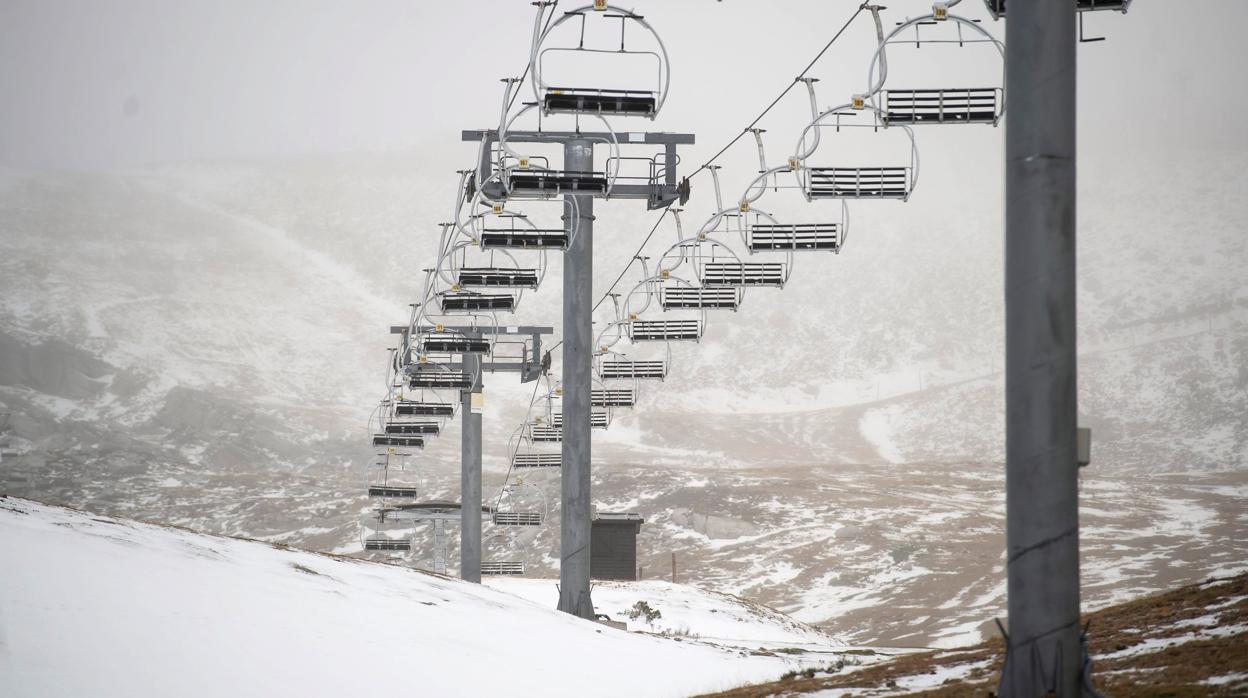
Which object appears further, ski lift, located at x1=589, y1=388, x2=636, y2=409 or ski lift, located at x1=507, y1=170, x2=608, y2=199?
ski lift, located at x1=589, y1=388, x2=636, y2=409

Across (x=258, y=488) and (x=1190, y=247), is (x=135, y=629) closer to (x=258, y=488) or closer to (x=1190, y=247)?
(x=258, y=488)

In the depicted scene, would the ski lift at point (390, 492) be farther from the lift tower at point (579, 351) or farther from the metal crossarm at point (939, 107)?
the metal crossarm at point (939, 107)

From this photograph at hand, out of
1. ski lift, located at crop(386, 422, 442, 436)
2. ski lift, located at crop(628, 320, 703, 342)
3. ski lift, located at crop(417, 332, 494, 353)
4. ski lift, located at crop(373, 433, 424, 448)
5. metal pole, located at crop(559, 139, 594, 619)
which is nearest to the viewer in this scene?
metal pole, located at crop(559, 139, 594, 619)

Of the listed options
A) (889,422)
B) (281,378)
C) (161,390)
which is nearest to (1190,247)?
(889,422)

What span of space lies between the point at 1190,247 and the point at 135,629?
144477 mm

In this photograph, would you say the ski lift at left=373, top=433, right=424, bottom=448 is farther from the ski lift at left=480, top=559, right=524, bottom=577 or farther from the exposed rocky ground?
the exposed rocky ground

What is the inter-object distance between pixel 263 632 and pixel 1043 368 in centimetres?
735

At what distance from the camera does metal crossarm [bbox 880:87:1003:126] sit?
12109 millimetres

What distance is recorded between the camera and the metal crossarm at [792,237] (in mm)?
15156

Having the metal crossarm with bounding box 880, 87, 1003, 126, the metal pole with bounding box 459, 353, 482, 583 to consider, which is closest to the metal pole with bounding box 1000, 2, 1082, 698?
the metal crossarm with bounding box 880, 87, 1003, 126

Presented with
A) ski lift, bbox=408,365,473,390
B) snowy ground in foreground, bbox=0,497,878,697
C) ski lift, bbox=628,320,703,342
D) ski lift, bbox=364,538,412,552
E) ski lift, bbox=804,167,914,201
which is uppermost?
ski lift, bbox=804,167,914,201

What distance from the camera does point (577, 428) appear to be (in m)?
20.2

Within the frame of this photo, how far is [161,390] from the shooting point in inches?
4033

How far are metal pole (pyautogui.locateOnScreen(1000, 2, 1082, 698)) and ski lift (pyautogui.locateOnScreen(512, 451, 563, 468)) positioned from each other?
80.1 feet
